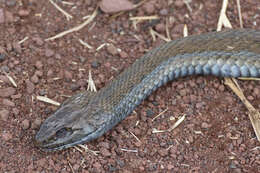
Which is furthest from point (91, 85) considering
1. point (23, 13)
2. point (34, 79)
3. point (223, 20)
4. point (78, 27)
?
point (223, 20)

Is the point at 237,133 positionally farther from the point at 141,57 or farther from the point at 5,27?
the point at 5,27

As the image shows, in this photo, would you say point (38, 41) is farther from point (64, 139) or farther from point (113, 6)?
point (64, 139)

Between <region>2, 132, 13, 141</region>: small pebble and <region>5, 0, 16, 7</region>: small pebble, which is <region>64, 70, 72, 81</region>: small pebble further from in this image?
<region>5, 0, 16, 7</region>: small pebble

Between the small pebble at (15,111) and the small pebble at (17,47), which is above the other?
the small pebble at (17,47)

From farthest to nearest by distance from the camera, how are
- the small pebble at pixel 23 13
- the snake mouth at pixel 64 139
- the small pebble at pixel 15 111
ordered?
1. the small pebble at pixel 23 13
2. the small pebble at pixel 15 111
3. the snake mouth at pixel 64 139

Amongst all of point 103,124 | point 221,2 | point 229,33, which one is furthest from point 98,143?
point 221,2

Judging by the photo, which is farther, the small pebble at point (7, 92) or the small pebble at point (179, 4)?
the small pebble at point (179, 4)

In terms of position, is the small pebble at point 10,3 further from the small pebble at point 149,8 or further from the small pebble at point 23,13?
the small pebble at point 149,8

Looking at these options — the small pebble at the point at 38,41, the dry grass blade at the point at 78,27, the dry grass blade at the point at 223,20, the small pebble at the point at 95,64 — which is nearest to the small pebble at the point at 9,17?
→ the small pebble at the point at 38,41
